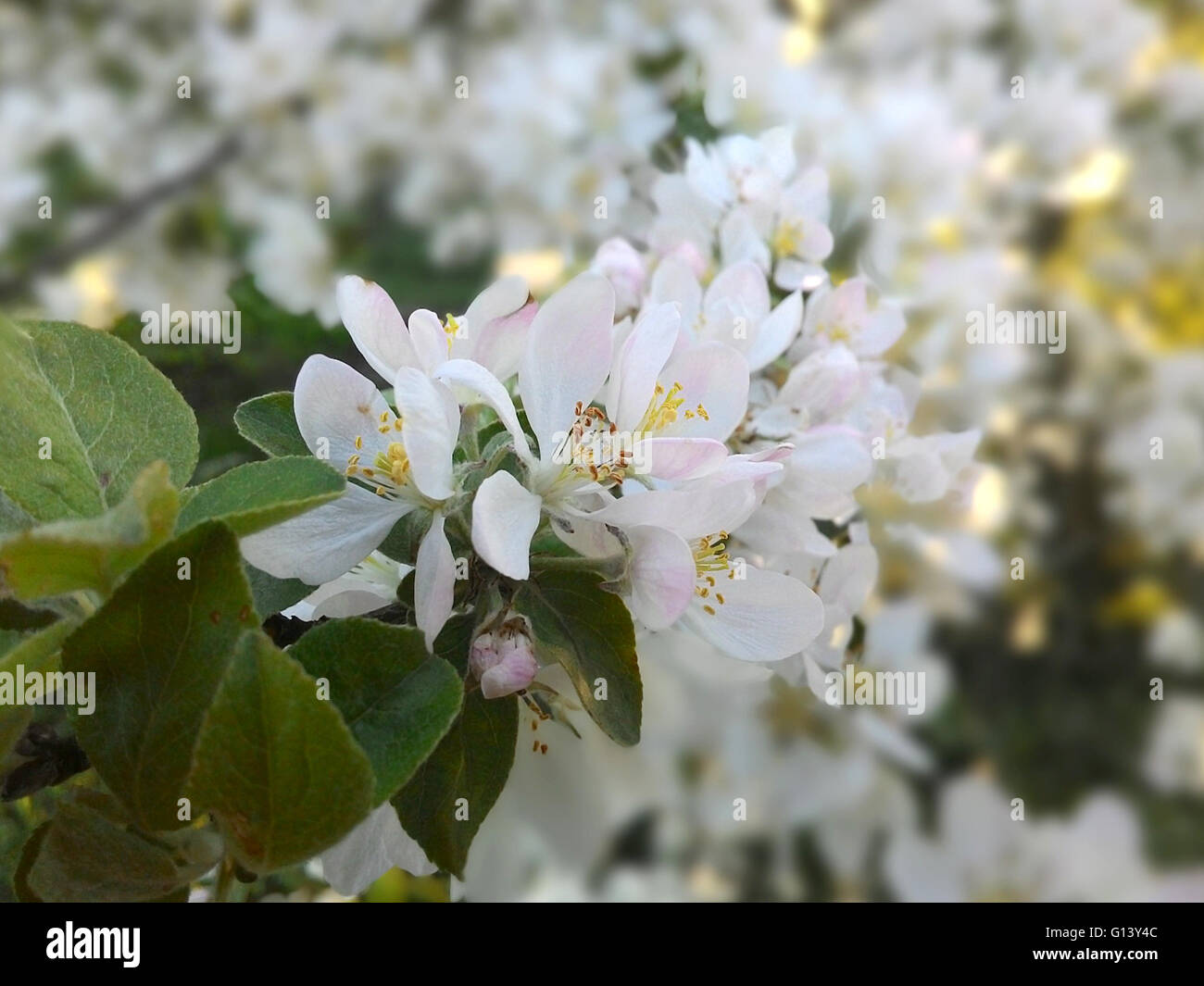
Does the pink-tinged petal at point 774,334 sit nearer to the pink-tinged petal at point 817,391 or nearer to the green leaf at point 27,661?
the pink-tinged petal at point 817,391

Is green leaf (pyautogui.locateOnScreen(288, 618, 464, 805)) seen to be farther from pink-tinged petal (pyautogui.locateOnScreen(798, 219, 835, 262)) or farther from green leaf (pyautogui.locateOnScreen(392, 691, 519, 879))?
pink-tinged petal (pyautogui.locateOnScreen(798, 219, 835, 262))

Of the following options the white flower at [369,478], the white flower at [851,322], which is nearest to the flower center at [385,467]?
the white flower at [369,478]

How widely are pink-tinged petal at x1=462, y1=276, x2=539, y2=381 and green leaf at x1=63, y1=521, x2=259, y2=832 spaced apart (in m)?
0.06

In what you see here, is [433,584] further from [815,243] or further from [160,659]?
[815,243]

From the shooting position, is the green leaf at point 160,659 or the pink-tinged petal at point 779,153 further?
the pink-tinged petal at point 779,153

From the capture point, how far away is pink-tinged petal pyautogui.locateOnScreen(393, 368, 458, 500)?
156 mm

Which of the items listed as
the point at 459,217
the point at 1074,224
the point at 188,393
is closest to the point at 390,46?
the point at 459,217

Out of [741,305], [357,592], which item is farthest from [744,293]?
[357,592]

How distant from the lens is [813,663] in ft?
0.72

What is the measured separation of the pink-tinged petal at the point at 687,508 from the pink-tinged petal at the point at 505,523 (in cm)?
1

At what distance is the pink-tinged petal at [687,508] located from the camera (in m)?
0.16

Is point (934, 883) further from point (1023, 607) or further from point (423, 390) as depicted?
point (1023, 607)

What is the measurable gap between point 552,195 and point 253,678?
64cm

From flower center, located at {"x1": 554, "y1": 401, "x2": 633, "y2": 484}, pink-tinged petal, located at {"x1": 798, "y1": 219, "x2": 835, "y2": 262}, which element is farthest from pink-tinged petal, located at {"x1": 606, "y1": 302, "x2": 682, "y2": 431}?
pink-tinged petal, located at {"x1": 798, "y1": 219, "x2": 835, "y2": 262}
